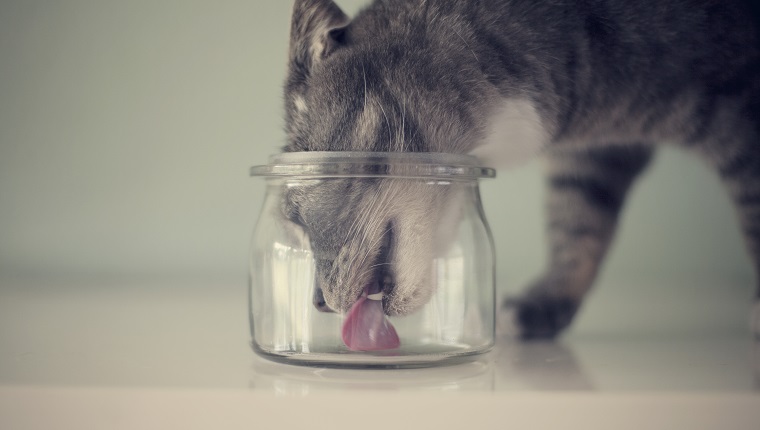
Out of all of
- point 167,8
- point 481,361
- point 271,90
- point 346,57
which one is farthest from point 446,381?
point 167,8

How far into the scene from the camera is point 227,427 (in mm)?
601

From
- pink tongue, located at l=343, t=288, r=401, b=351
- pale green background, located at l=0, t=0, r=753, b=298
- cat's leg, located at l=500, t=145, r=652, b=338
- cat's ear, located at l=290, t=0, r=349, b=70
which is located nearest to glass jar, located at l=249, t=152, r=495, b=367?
pink tongue, located at l=343, t=288, r=401, b=351

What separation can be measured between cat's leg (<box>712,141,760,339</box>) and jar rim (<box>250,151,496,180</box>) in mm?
452

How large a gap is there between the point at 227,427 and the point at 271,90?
3.81 ft

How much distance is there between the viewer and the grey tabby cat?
0.78 metres

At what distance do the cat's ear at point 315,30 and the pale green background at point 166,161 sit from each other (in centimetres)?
71

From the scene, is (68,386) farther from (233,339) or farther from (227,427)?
(233,339)

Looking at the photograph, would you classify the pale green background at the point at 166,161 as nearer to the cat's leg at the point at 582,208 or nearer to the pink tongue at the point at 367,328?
the cat's leg at the point at 582,208

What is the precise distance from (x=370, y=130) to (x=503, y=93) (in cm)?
20

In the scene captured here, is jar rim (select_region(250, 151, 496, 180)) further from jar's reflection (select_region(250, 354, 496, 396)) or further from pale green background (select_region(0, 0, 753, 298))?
pale green background (select_region(0, 0, 753, 298))

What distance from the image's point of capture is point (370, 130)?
81 cm

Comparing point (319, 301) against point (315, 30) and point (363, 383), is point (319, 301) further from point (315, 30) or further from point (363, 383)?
point (315, 30)

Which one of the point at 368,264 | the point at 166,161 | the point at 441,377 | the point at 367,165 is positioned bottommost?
the point at 441,377

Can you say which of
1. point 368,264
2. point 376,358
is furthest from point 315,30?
point 376,358
